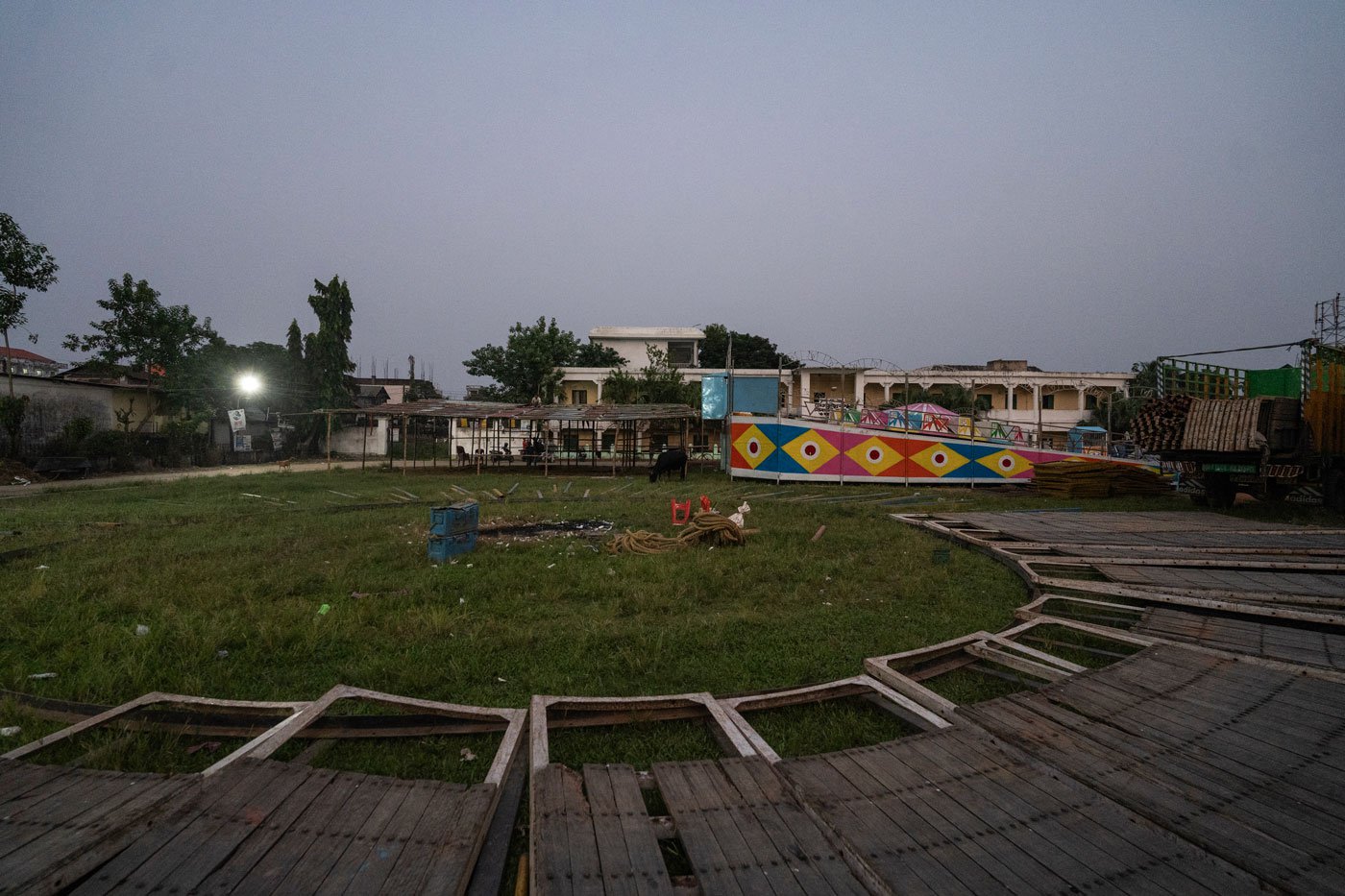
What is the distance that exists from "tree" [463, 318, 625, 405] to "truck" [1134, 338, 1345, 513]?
29.5m

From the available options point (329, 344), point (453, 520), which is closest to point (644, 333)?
point (329, 344)

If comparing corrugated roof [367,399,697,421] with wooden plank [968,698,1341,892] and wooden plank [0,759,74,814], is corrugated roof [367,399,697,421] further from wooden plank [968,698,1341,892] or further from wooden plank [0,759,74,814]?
wooden plank [0,759,74,814]

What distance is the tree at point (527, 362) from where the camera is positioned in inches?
1405

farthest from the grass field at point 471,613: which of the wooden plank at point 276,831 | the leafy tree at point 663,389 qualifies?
the leafy tree at point 663,389

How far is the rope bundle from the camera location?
8672mm

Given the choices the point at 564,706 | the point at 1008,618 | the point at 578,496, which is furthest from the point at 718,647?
the point at 578,496

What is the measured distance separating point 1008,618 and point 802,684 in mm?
2876

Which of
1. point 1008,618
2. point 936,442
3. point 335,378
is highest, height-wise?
point 335,378

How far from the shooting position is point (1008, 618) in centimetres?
561

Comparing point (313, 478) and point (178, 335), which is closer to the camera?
point (313, 478)

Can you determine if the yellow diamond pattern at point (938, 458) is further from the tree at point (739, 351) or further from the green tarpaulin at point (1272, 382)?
the tree at point (739, 351)

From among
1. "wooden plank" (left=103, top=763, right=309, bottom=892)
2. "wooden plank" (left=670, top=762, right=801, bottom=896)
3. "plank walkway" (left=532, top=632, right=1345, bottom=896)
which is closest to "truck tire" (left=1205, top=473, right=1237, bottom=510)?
"plank walkway" (left=532, top=632, right=1345, bottom=896)

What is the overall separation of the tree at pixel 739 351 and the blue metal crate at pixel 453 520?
1768 inches

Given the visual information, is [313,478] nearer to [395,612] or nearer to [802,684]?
[395,612]
